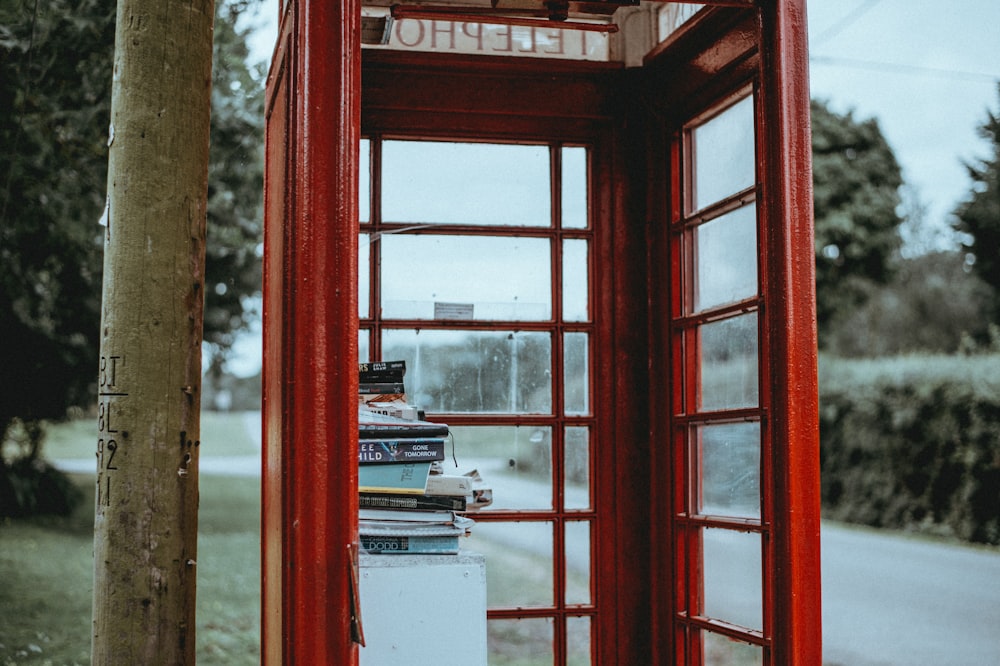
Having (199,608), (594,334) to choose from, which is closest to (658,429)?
(594,334)

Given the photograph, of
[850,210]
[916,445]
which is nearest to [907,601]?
[916,445]

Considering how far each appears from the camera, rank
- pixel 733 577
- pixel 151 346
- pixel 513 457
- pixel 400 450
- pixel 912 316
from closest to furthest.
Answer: pixel 151 346, pixel 400 450, pixel 733 577, pixel 513 457, pixel 912 316

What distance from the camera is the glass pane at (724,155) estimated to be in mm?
2826

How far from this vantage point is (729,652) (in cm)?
292

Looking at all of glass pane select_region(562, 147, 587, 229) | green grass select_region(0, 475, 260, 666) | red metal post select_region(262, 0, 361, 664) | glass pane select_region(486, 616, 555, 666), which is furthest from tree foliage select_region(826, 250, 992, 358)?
red metal post select_region(262, 0, 361, 664)

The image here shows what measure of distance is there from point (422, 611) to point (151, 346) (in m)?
0.95

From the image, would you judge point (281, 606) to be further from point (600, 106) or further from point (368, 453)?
point (600, 106)

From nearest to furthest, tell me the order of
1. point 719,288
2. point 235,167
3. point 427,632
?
1. point 427,632
2. point 719,288
3. point 235,167

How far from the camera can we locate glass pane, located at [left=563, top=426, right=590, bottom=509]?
3387 millimetres

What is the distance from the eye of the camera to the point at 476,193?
3.42 m

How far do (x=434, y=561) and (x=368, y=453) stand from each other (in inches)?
13.0

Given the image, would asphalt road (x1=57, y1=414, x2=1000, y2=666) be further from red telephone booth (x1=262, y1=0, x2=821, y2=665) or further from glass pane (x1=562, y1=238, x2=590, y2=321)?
glass pane (x1=562, y1=238, x2=590, y2=321)

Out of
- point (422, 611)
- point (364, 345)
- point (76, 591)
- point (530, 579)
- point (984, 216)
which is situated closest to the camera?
point (422, 611)

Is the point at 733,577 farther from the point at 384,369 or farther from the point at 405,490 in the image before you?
the point at 384,369
